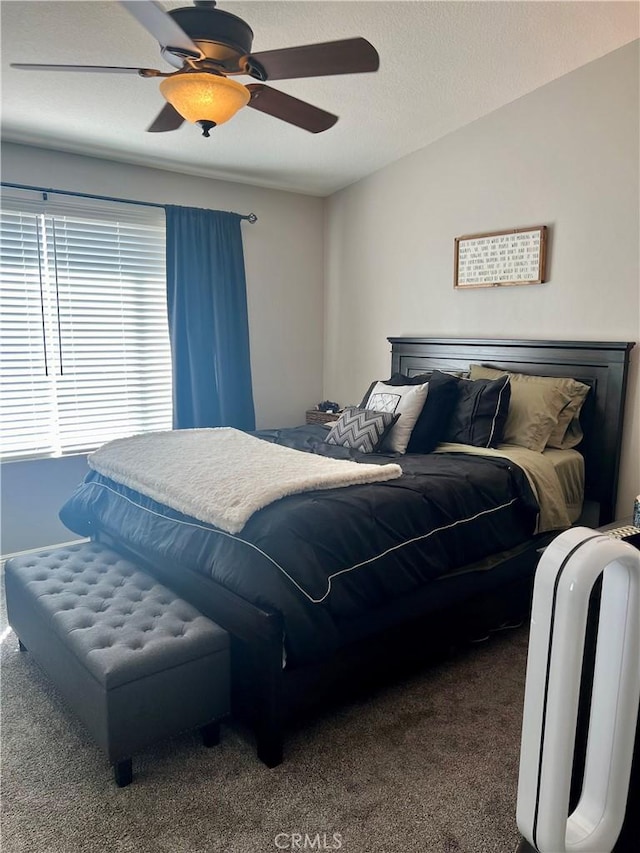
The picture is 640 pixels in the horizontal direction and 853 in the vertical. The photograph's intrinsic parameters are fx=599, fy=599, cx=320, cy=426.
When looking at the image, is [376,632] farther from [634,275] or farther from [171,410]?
[171,410]

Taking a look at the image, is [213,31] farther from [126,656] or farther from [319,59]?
[126,656]

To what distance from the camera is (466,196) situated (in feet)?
12.4

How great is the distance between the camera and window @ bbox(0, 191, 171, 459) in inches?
144

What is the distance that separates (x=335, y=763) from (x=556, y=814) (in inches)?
45.2

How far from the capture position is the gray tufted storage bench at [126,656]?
5.90 ft

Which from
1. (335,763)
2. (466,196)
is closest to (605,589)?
(335,763)

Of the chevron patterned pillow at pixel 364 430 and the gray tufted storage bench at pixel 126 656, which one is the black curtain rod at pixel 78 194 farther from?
the gray tufted storage bench at pixel 126 656

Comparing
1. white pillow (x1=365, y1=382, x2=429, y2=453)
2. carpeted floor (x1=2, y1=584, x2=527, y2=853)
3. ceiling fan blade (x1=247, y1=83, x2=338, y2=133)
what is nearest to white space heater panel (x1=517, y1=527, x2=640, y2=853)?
carpeted floor (x1=2, y1=584, x2=527, y2=853)

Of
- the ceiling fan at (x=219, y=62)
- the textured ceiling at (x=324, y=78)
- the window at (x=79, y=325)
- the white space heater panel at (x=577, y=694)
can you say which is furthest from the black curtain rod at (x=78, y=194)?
the white space heater panel at (x=577, y=694)

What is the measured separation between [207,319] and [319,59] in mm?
2499

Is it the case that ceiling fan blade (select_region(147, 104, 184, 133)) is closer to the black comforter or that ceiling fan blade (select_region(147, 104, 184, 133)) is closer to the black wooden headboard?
the black comforter

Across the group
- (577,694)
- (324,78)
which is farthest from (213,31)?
(577,694)

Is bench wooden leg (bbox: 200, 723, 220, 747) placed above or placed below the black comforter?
below

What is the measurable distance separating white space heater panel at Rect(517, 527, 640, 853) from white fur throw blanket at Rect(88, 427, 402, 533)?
4.07 ft
